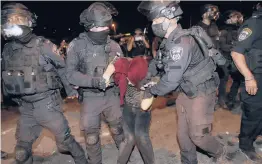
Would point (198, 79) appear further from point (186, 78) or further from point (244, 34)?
point (244, 34)

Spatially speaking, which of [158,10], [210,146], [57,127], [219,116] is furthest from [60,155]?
[219,116]

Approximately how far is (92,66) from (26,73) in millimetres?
817

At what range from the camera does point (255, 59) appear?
371 cm

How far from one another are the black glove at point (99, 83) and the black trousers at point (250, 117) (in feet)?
6.40

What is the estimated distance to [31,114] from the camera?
141 inches

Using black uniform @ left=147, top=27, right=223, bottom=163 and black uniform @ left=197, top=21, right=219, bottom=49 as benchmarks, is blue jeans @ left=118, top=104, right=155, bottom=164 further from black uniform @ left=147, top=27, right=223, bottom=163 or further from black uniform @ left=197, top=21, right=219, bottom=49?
black uniform @ left=197, top=21, right=219, bottom=49

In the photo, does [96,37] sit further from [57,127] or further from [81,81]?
[57,127]

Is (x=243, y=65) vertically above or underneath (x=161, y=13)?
underneath

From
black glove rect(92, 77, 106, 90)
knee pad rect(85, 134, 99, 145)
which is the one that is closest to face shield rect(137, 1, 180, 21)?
black glove rect(92, 77, 106, 90)

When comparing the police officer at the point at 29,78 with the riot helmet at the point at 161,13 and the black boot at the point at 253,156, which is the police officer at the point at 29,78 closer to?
the riot helmet at the point at 161,13

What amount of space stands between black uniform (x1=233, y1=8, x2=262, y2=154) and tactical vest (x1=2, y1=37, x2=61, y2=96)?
2543 mm

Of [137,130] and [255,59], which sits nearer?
[137,130]

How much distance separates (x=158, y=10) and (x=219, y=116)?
11.3 feet

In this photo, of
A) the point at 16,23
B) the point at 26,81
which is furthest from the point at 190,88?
the point at 16,23
